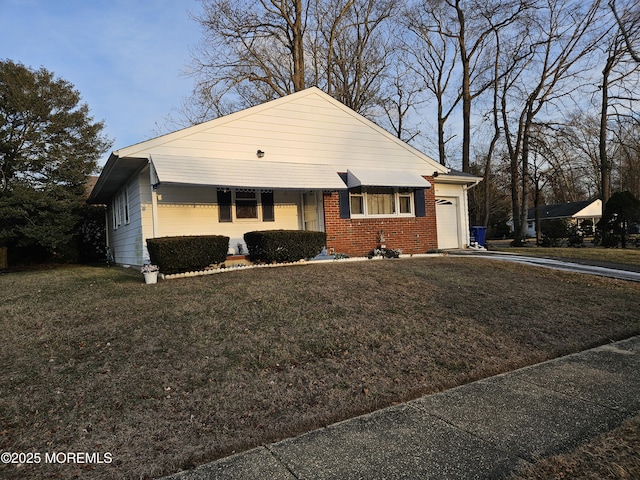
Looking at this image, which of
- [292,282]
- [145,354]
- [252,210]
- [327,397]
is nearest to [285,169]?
[252,210]

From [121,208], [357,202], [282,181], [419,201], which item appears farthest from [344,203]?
[121,208]

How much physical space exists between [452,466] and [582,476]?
0.72 meters

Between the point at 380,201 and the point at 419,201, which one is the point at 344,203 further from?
the point at 419,201

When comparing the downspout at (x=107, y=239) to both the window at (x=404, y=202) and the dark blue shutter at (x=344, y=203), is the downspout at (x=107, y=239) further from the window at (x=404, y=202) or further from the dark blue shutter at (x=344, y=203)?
the window at (x=404, y=202)

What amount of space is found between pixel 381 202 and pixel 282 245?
15.4 ft

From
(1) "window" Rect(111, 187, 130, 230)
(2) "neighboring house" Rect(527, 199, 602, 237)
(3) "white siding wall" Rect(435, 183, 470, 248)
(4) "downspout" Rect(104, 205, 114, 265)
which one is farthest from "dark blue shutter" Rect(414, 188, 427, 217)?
(2) "neighboring house" Rect(527, 199, 602, 237)

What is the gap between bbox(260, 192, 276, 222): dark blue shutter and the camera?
1227 cm

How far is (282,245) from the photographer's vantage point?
993cm

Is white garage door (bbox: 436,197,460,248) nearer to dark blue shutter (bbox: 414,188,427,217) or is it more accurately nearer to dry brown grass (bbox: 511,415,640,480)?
dark blue shutter (bbox: 414,188,427,217)

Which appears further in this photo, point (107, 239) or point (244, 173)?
point (107, 239)

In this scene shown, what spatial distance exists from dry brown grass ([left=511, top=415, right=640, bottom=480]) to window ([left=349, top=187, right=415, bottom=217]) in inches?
407

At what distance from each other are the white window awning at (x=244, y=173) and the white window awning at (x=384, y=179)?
592 millimetres

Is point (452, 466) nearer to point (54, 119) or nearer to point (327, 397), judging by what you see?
point (327, 397)

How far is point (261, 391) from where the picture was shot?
3.64 m
